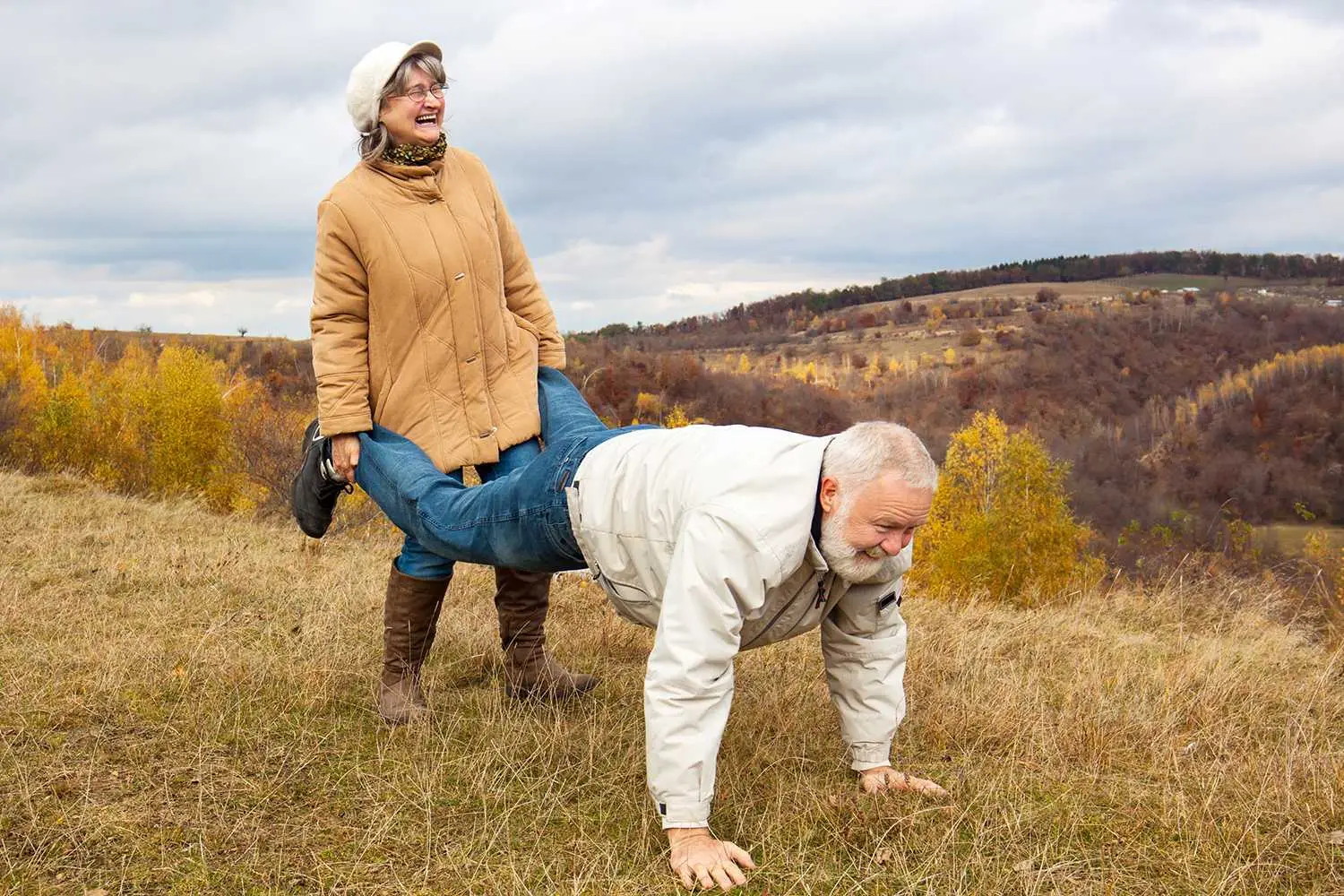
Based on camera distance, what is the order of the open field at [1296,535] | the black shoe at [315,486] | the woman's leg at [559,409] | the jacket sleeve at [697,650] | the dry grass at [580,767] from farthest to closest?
1. the open field at [1296,535]
2. the black shoe at [315,486]
3. the woman's leg at [559,409]
4. the dry grass at [580,767]
5. the jacket sleeve at [697,650]

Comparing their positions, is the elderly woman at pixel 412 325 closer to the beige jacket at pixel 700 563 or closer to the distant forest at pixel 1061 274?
the beige jacket at pixel 700 563

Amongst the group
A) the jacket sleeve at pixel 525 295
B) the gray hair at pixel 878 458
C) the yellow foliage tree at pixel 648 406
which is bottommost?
the yellow foliage tree at pixel 648 406

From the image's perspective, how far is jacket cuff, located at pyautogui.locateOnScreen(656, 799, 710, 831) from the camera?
2.52 m

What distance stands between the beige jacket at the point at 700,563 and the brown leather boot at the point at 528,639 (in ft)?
3.72

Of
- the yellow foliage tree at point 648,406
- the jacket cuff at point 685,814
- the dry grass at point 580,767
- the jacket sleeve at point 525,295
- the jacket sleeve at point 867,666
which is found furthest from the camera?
the yellow foliage tree at point 648,406

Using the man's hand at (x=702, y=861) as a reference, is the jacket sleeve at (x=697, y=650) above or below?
above

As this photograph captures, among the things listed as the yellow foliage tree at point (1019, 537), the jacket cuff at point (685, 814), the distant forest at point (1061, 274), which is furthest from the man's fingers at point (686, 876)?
the distant forest at point (1061, 274)

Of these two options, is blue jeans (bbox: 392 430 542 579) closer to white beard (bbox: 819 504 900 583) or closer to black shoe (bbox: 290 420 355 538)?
black shoe (bbox: 290 420 355 538)

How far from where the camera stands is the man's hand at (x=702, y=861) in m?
2.54

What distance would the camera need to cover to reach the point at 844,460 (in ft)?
8.13

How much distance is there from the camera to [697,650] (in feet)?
8.00

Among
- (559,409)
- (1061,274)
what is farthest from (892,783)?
(1061,274)

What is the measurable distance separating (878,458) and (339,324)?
81.3 inches

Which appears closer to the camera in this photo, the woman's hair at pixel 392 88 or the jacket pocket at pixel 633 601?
the jacket pocket at pixel 633 601
